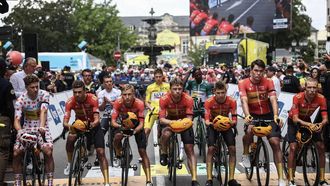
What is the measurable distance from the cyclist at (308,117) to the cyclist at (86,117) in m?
2.90

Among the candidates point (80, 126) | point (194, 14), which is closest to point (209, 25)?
point (194, 14)

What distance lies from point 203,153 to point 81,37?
64938 millimetres

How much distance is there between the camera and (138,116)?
892 cm

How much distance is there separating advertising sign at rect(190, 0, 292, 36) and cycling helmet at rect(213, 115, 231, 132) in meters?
35.6

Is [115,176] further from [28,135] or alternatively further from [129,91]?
[28,135]

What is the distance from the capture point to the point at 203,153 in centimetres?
1138

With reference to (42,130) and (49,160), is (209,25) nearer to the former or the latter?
(49,160)

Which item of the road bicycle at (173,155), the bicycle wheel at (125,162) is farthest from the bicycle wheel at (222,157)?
the bicycle wheel at (125,162)

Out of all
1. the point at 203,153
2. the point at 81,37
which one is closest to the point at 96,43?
the point at 81,37

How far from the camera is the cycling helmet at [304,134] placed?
330 inches

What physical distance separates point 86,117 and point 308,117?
3.50 meters

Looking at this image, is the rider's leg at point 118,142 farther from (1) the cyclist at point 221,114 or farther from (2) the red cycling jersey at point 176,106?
(1) the cyclist at point 221,114

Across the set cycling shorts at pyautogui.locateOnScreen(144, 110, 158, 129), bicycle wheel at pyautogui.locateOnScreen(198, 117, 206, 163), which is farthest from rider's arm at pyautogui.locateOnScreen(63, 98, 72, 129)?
bicycle wheel at pyautogui.locateOnScreen(198, 117, 206, 163)

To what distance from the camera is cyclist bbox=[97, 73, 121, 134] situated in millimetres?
11266
